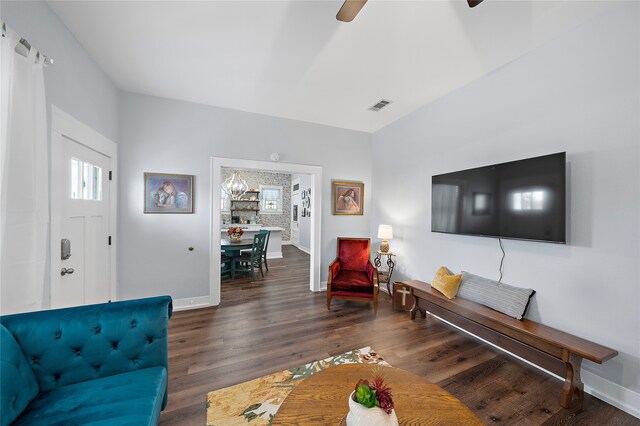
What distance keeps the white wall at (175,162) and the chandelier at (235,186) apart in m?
3.84

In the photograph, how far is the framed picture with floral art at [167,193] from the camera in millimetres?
3285

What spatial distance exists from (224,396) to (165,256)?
226 cm

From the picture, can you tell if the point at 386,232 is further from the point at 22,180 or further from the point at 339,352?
the point at 22,180

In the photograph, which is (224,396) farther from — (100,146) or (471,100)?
(471,100)

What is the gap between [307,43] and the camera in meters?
2.20

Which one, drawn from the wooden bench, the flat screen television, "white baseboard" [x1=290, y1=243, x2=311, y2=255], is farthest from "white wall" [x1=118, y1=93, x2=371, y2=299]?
"white baseboard" [x1=290, y1=243, x2=311, y2=255]

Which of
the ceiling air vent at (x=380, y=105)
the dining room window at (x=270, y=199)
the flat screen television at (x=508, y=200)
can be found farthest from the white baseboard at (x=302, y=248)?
the flat screen television at (x=508, y=200)

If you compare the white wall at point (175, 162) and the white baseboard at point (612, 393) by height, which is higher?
the white wall at point (175, 162)

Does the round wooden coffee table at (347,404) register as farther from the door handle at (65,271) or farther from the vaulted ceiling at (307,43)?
the vaulted ceiling at (307,43)

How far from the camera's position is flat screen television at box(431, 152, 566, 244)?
80.8 inches

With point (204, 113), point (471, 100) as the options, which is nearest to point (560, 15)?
point (471, 100)

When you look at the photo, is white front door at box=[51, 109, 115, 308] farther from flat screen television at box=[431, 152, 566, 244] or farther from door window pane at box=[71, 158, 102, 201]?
flat screen television at box=[431, 152, 566, 244]

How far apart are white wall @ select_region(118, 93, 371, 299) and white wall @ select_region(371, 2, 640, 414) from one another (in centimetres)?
282

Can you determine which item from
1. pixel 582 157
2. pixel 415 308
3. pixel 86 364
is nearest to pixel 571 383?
pixel 415 308
